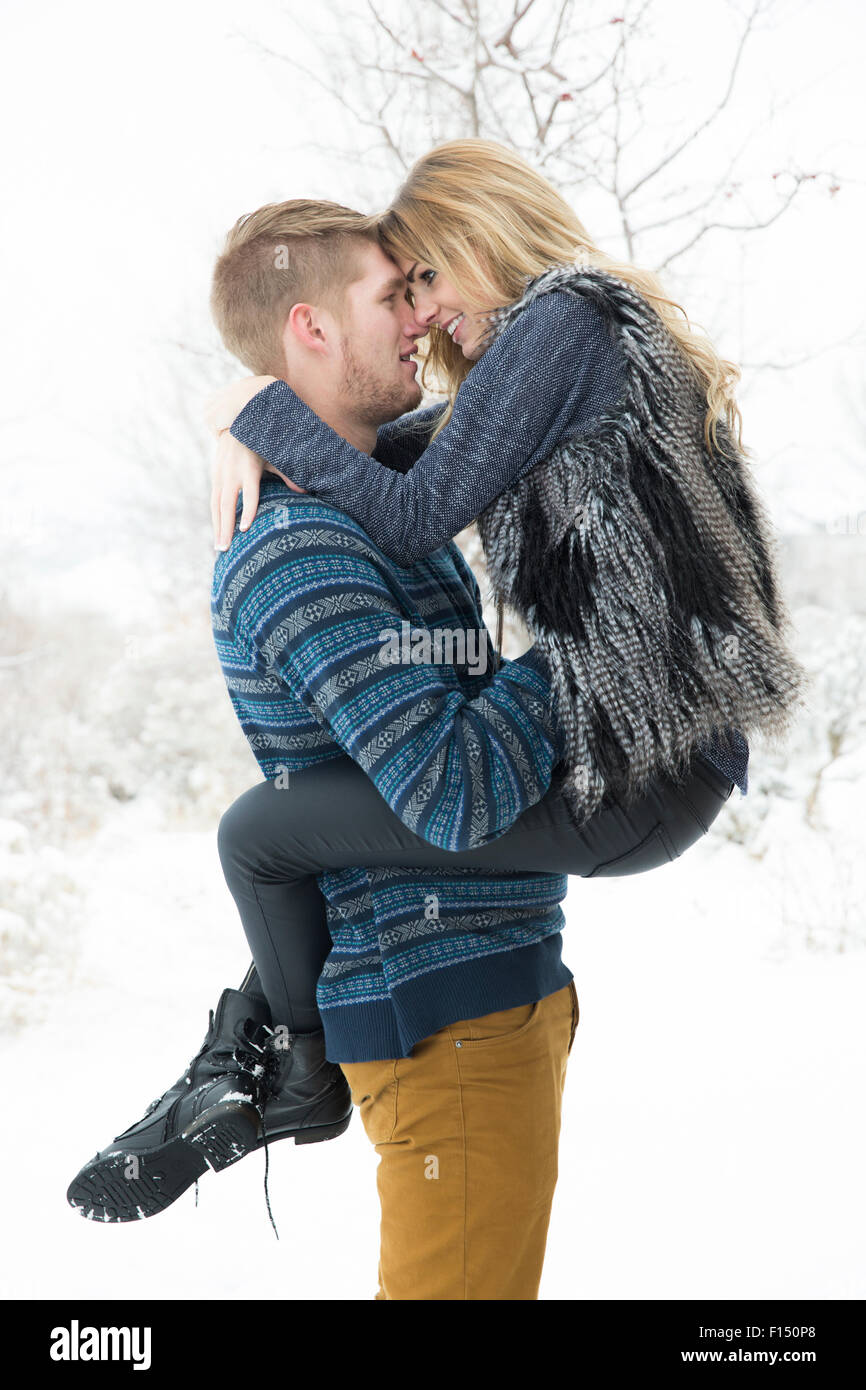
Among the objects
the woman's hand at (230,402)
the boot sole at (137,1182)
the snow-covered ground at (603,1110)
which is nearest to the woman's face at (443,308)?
the woman's hand at (230,402)

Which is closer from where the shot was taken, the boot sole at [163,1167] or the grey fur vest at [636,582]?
the grey fur vest at [636,582]

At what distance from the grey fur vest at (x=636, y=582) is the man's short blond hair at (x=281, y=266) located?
11.6 inches

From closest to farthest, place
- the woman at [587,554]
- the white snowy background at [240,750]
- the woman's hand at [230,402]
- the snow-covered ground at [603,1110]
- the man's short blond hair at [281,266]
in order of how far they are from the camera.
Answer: the woman at [587,554] < the woman's hand at [230,402] < the man's short blond hair at [281,266] < the snow-covered ground at [603,1110] < the white snowy background at [240,750]

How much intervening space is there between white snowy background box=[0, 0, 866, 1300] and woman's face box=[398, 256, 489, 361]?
5.18ft

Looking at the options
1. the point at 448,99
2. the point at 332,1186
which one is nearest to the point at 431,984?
the point at 332,1186

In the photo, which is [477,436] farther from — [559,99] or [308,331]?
[559,99]

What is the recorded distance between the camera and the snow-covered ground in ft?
7.41

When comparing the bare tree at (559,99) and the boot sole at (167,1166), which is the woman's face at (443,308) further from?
the bare tree at (559,99)

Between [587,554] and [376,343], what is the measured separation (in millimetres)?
441

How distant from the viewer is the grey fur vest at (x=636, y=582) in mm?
1127

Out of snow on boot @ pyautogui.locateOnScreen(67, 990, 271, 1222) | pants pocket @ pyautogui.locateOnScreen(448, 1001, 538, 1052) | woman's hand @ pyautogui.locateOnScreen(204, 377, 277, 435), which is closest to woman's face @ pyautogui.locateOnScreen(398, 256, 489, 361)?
woman's hand @ pyautogui.locateOnScreen(204, 377, 277, 435)

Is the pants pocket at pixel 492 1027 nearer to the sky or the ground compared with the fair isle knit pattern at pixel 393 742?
nearer to the ground

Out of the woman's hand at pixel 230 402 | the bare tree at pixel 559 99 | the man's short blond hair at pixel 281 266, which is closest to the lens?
the woman's hand at pixel 230 402
